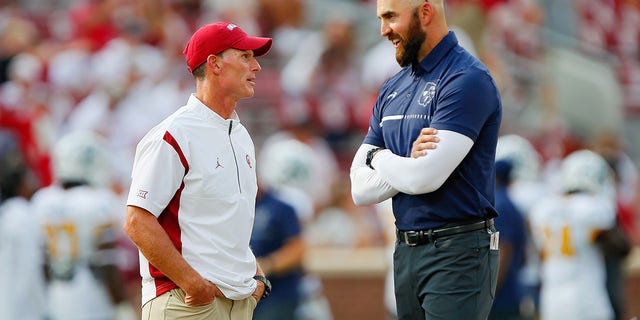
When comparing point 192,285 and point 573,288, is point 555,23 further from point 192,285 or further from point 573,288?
point 192,285

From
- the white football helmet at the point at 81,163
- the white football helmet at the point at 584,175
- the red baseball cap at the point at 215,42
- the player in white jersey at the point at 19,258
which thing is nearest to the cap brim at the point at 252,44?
the red baseball cap at the point at 215,42

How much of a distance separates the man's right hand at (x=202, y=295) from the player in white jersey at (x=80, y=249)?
4.60m

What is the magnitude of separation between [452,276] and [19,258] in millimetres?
4814

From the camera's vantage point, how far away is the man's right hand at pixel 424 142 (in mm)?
6039

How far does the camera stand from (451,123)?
606cm

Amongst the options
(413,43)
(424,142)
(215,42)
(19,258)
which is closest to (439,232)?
(424,142)

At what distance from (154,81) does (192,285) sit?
9731 millimetres

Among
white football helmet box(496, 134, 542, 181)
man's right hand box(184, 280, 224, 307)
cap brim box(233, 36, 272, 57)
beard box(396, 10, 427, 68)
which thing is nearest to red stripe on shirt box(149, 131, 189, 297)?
man's right hand box(184, 280, 224, 307)

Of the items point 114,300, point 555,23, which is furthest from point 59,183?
point 555,23

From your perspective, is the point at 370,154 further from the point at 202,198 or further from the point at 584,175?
the point at 584,175

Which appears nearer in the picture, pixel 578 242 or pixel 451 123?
pixel 451 123

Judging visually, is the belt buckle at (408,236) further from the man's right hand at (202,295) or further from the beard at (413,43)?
the man's right hand at (202,295)

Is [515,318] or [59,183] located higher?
[59,183]

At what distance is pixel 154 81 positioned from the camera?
50.3ft
